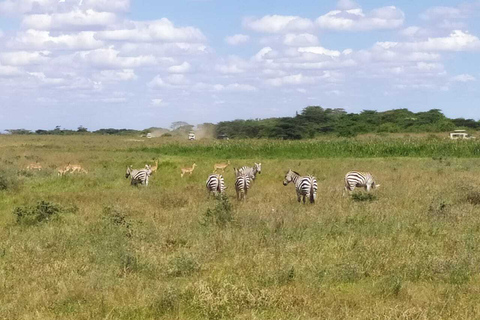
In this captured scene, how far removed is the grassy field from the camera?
828cm

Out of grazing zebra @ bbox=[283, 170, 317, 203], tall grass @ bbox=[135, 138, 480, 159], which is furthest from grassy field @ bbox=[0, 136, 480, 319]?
tall grass @ bbox=[135, 138, 480, 159]

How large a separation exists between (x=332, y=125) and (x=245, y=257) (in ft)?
219

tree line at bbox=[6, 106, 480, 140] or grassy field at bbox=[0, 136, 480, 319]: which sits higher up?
tree line at bbox=[6, 106, 480, 140]

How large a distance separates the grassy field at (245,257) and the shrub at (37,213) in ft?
0.10

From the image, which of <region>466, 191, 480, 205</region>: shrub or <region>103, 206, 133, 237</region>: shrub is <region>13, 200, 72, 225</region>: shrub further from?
<region>466, 191, 480, 205</region>: shrub

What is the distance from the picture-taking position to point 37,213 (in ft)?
50.2

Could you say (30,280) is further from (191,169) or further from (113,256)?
(191,169)

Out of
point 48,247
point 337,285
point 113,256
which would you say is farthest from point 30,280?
point 337,285

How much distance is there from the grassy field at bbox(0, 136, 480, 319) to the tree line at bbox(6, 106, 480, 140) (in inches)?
1930

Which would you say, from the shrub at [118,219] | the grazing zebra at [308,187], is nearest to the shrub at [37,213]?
the shrub at [118,219]

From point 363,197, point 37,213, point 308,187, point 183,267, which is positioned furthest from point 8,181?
point 183,267

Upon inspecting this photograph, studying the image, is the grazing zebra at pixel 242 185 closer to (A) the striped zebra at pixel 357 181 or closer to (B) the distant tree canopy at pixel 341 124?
(A) the striped zebra at pixel 357 181

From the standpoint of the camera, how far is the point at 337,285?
940 cm

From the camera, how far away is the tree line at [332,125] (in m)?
68.4
